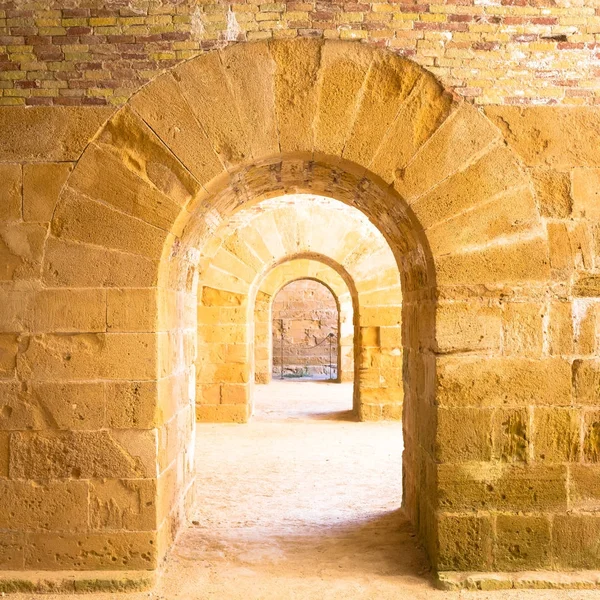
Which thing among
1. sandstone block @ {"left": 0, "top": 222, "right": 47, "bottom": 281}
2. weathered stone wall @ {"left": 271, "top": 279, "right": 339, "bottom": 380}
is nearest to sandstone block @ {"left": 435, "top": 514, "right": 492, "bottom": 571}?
sandstone block @ {"left": 0, "top": 222, "right": 47, "bottom": 281}

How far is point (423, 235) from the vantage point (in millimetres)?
3666

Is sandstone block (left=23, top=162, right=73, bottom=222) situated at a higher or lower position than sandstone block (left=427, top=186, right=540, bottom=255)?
higher

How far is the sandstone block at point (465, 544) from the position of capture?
3.58 meters

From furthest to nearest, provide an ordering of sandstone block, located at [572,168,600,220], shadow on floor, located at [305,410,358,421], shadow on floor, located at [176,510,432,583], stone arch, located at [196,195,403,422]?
shadow on floor, located at [305,410,358,421], stone arch, located at [196,195,403,422], shadow on floor, located at [176,510,432,583], sandstone block, located at [572,168,600,220]

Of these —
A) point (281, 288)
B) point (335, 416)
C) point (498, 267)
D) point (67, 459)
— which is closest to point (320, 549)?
point (67, 459)

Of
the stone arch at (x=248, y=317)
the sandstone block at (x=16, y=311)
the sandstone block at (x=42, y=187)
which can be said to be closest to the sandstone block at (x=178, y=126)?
the sandstone block at (x=42, y=187)

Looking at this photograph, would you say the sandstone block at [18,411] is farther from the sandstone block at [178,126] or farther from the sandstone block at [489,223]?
the sandstone block at [489,223]

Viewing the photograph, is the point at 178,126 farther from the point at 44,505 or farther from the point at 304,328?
the point at 304,328

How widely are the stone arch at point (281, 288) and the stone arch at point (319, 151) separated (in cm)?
986

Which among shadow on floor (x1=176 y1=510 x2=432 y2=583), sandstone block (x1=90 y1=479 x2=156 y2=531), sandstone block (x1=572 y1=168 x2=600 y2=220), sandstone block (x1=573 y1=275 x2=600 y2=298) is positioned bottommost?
shadow on floor (x1=176 y1=510 x2=432 y2=583)

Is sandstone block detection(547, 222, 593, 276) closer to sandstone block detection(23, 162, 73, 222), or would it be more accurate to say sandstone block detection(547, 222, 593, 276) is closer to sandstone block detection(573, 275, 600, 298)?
sandstone block detection(573, 275, 600, 298)

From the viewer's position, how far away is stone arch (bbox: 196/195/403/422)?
361 inches

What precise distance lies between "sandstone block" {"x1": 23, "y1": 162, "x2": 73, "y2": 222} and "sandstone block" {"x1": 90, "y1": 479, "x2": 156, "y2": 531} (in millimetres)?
1553

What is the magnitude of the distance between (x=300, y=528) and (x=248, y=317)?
199 inches
